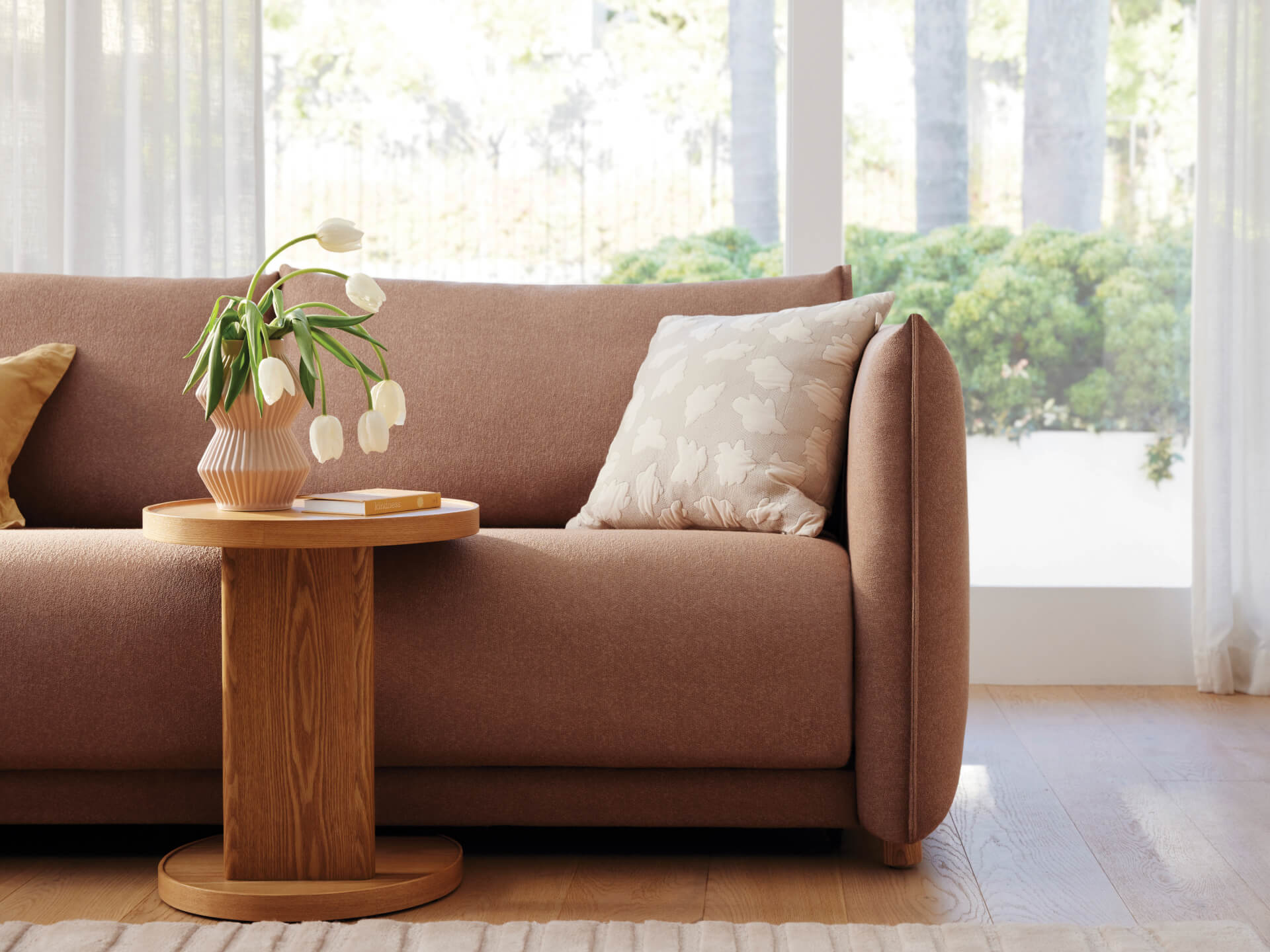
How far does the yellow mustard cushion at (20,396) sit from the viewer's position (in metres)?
2.07

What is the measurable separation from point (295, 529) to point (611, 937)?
60 centimetres

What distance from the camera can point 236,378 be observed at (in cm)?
148

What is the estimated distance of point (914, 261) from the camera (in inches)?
119

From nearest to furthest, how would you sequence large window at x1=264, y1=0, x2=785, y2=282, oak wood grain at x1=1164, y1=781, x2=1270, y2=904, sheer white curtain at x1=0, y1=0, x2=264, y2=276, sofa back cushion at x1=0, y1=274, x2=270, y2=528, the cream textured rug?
the cream textured rug → oak wood grain at x1=1164, y1=781, x2=1270, y2=904 → sofa back cushion at x1=0, y1=274, x2=270, y2=528 → sheer white curtain at x1=0, y1=0, x2=264, y2=276 → large window at x1=264, y1=0, x2=785, y2=282

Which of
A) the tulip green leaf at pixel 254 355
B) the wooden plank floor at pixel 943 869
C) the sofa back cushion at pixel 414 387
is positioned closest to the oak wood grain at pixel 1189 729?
the wooden plank floor at pixel 943 869

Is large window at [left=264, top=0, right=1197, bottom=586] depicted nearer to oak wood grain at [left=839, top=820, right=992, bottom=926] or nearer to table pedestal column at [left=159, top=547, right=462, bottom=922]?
oak wood grain at [left=839, top=820, right=992, bottom=926]

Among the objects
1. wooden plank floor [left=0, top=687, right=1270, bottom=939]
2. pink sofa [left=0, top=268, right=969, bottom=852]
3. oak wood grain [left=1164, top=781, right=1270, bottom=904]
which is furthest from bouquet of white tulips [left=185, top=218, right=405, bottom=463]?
oak wood grain [left=1164, top=781, right=1270, bottom=904]

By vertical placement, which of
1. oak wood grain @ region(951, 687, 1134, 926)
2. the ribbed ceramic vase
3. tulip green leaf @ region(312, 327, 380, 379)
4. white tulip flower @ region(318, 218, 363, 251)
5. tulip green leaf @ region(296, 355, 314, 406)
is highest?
white tulip flower @ region(318, 218, 363, 251)

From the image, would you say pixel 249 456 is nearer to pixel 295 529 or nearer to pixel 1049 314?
pixel 295 529

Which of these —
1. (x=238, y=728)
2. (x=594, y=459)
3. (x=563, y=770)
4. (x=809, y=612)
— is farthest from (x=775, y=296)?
(x=238, y=728)

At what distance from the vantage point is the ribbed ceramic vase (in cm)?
150

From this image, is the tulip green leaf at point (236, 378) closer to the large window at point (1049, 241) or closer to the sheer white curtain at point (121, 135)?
the sheer white curtain at point (121, 135)

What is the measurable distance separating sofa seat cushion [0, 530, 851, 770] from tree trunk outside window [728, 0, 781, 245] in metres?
1.66

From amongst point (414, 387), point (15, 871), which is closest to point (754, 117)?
point (414, 387)
